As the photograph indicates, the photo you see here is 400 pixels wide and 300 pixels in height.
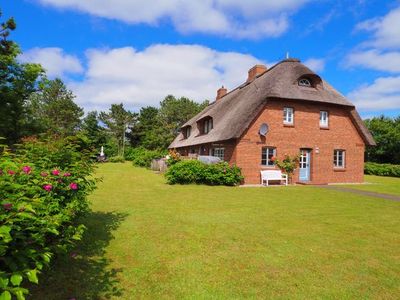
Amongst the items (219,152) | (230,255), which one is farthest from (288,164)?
(230,255)

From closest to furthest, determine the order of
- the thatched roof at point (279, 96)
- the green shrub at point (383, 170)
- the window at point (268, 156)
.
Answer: the thatched roof at point (279, 96), the window at point (268, 156), the green shrub at point (383, 170)

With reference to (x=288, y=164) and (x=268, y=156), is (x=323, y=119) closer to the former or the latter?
(x=288, y=164)

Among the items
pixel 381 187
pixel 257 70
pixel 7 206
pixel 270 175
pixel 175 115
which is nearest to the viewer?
pixel 7 206

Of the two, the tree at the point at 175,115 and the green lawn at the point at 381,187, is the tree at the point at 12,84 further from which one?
the tree at the point at 175,115

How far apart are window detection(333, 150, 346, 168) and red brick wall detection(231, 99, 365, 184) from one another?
30 centimetres

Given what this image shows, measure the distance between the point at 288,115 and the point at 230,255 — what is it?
16344mm

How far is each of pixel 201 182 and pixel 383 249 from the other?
12.5 meters

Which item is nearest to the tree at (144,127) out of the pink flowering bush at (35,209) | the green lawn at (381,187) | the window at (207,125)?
the window at (207,125)

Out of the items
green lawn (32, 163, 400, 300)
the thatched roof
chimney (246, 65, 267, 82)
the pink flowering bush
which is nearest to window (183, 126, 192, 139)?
chimney (246, 65, 267, 82)

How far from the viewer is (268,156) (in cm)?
1998

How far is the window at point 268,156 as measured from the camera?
1987 centimetres

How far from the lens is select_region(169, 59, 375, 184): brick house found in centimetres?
1916

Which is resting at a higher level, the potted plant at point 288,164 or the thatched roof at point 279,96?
the thatched roof at point 279,96

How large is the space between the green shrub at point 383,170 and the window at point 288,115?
18.5 metres
